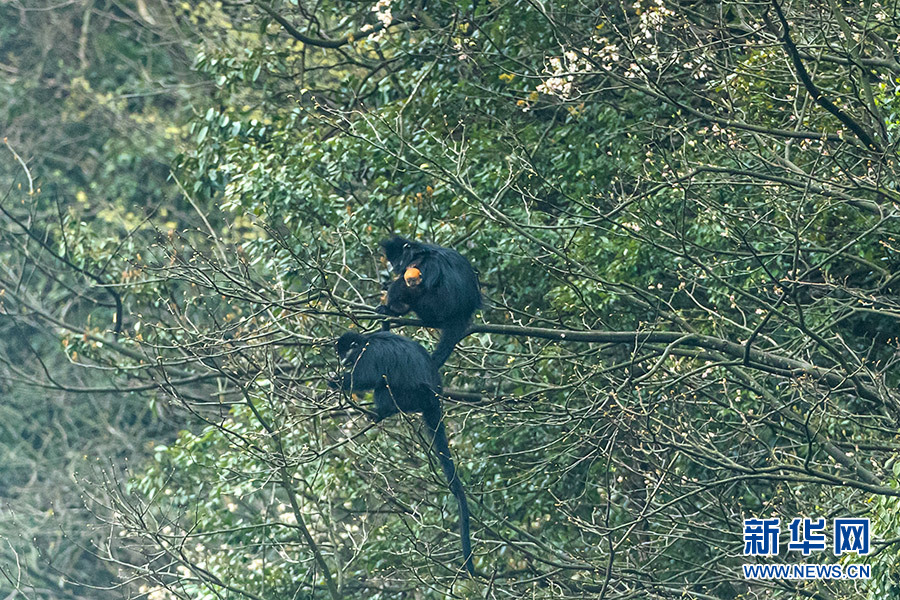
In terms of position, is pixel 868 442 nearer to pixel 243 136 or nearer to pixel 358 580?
pixel 358 580

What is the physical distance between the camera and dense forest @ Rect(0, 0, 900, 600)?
6039mm

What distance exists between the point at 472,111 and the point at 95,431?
420 inches

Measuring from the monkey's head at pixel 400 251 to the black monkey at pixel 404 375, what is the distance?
0.56 m

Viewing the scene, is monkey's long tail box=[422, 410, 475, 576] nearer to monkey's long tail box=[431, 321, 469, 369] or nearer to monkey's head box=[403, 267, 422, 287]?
monkey's long tail box=[431, 321, 469, 369]

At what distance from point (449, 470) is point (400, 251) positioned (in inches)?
55.8

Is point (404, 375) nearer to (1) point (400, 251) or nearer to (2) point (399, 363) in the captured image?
(2) point (399, 363)

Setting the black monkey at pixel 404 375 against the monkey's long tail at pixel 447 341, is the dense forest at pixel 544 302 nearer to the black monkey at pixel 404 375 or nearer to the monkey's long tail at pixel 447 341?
the black monkey at pixel 404 375

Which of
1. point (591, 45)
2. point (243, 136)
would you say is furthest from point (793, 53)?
point (243, 136)

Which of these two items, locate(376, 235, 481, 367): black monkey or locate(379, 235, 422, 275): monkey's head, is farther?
locate(379, 235, 422, 275): monkey's head

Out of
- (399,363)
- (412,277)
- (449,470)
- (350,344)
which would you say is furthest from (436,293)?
(449,470)

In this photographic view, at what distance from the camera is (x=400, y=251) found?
714cm

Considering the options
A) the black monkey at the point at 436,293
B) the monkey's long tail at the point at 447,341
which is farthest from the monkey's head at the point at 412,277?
the monkey's long tail at the point at 447,341

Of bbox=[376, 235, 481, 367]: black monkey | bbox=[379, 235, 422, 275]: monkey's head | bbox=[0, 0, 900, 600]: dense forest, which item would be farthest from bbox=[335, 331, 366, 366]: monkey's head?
bbox=[379, 235, 422, 275]: monkey's head

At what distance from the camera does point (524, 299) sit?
8.93 m
